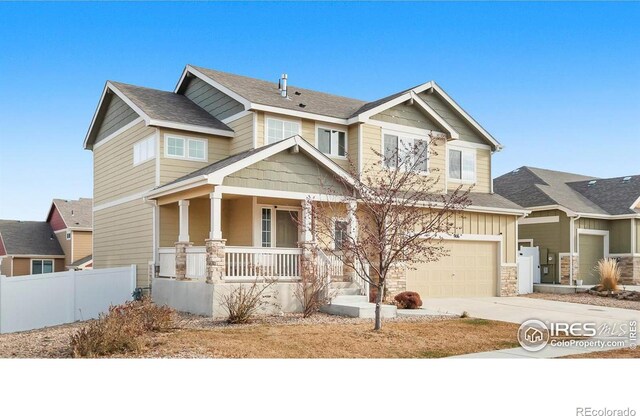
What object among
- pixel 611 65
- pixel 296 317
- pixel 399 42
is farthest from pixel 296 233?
pixel 611 65

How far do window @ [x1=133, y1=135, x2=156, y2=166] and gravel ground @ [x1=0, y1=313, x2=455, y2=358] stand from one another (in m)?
5.89

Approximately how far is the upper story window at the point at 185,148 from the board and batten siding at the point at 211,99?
147 cm

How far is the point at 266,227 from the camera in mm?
18984

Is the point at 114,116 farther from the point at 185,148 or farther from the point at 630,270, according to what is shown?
the point at 630,270

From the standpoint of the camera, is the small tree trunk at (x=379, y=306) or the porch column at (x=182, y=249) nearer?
the small tree trunk at (x=379, y=306)

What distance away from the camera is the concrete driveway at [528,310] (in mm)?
16109

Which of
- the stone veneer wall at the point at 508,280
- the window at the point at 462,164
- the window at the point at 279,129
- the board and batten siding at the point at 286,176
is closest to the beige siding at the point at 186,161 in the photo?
the window at the point at 279,129

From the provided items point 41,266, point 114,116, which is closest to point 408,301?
point 114,116

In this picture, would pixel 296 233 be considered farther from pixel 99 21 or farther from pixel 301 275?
pixel 99 21

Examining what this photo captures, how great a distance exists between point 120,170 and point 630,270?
Answer: 22.2 metres

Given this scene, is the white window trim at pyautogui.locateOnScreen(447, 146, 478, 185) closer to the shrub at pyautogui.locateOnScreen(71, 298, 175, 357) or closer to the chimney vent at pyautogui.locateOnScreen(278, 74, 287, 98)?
the chimney vent at pyautogui.locateOnScreen(278, 74, 287, 98)

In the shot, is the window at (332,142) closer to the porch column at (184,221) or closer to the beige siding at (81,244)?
the porch column at (184,221)

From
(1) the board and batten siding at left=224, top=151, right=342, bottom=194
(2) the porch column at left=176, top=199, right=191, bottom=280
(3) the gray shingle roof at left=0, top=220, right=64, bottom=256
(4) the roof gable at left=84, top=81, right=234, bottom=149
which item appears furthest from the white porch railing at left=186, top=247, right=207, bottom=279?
(3) the gray shingle roof at left=0, top=220, right=64, bottom=256

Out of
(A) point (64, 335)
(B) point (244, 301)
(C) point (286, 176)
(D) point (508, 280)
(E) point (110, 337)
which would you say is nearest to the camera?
(E) point (110, 337)
